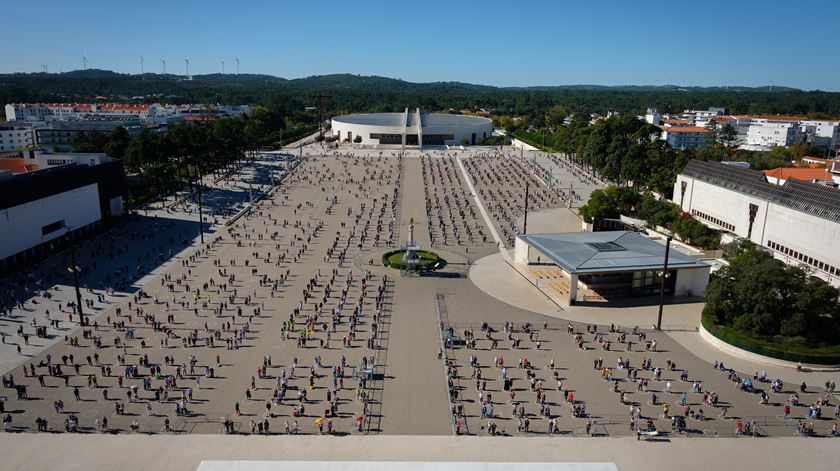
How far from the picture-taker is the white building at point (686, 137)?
378 feet

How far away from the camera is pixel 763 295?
26734mm

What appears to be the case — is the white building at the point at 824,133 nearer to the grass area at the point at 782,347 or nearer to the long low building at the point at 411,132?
the long low building at the point at 411,132

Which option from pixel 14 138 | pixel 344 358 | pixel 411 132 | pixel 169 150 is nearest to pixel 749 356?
pixel 344 358

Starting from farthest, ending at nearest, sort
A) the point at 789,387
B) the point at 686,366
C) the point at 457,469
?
the point at 686,366 → the point at 789,387 → the point at 457,469

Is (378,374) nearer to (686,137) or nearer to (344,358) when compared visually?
(344,358)

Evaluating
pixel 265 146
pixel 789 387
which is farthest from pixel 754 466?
pixel 265 146

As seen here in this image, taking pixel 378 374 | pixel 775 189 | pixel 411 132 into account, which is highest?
pixel 411 132

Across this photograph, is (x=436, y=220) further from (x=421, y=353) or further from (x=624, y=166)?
(x=421, y=353)

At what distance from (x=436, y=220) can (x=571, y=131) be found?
47.2 meters

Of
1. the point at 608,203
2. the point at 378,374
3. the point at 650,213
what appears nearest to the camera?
the point at 378,374

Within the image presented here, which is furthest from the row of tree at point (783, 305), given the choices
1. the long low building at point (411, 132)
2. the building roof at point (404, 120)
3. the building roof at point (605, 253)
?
the building roof at point (404, 120)

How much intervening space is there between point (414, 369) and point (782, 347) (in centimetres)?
1663

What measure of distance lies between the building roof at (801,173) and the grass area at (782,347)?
99.3ft

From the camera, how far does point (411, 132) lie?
386ft
